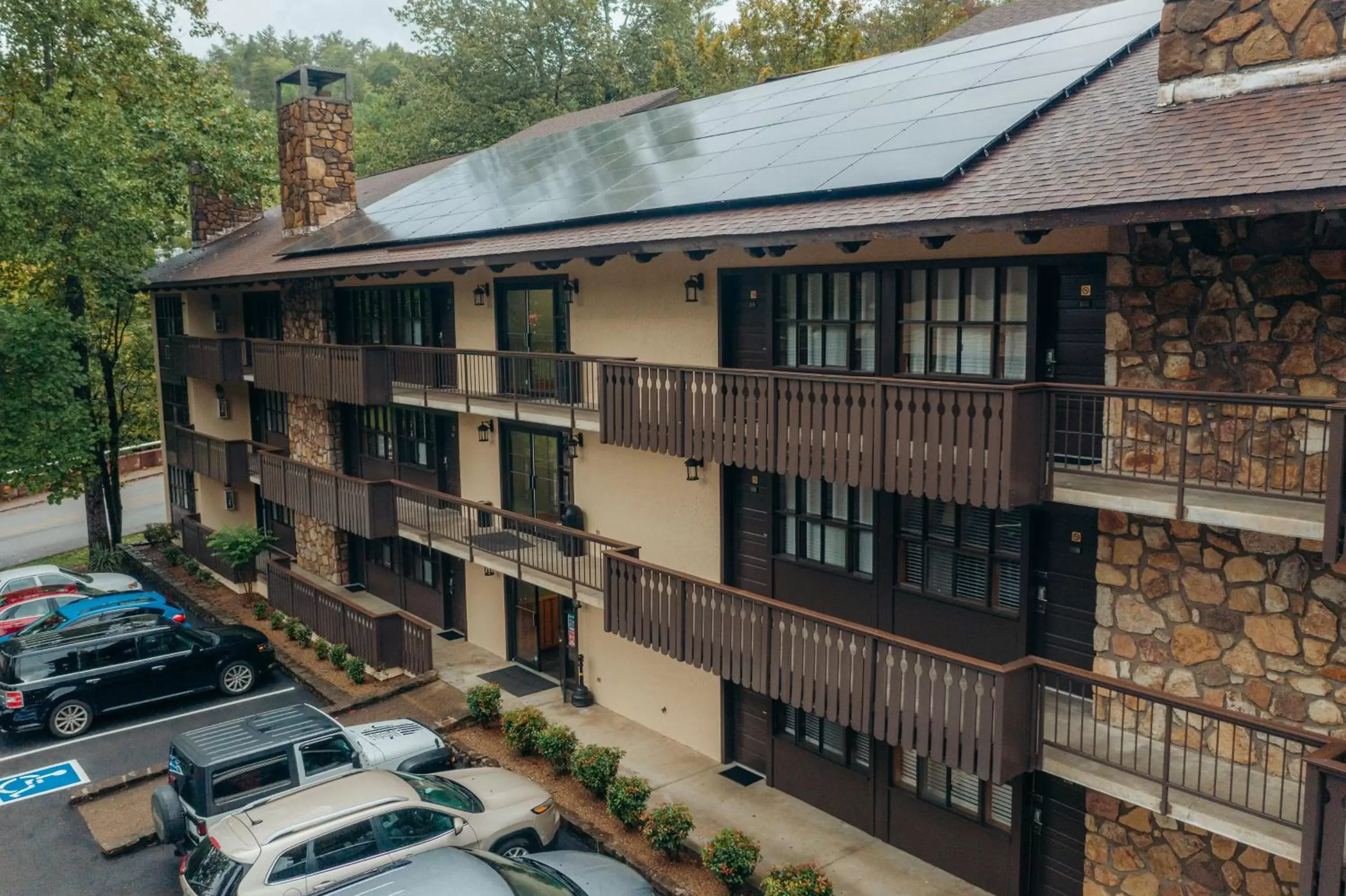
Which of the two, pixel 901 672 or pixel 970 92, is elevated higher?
pixel 970 92

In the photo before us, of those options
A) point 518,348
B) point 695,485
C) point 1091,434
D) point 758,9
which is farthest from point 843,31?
point 1091,434

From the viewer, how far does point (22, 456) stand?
25.6 meters

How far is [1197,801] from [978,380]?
457 centimetres

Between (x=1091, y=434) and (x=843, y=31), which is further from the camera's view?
(x=843, y=31)

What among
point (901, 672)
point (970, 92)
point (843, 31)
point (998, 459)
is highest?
point (843, 31)

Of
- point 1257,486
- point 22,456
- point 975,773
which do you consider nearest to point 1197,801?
point 975,773

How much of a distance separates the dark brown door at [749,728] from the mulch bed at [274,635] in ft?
21.4

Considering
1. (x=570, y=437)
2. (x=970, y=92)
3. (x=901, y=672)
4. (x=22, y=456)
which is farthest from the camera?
(x=22, y=456)

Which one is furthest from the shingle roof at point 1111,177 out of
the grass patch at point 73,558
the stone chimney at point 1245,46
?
the grass patch at point 73,558

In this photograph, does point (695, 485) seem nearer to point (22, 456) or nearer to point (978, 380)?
point (978, 380)

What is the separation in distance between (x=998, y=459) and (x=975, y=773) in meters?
3.02

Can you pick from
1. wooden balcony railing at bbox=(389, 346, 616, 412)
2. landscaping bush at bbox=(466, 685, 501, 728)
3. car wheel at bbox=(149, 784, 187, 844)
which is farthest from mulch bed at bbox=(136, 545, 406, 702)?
wooden balcony railing at bbox=(389, 346, 616, 412)

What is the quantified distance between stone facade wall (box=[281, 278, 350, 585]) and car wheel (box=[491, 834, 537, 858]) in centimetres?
1268

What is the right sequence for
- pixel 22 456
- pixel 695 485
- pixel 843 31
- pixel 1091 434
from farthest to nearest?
pixel 843 31 → pixel 22 456 → pixel 695 485 → pixel 1091 434
